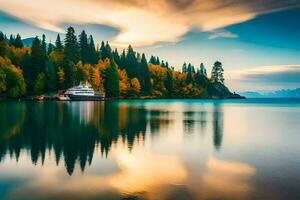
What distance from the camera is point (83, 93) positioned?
488ft

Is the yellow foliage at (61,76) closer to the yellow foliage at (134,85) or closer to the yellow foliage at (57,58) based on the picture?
the yellow foliage at (57,58)

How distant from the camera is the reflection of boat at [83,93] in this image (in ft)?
475

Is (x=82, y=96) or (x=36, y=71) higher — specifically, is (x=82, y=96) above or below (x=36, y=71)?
below

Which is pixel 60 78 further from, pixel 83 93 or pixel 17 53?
pixel 17 53

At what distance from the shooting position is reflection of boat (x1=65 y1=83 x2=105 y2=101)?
144750mm

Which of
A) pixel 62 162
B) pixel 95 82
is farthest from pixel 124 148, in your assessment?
pixel 95 82

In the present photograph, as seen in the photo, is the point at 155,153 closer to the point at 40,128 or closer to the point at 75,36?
the point at 40,128

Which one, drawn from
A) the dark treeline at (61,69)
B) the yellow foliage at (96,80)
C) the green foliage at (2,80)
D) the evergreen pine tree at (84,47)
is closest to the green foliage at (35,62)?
the dark treeline at (61,69)

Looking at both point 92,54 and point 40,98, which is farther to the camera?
point 92,54

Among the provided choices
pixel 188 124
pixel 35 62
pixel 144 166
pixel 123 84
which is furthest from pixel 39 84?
pixel 144 166

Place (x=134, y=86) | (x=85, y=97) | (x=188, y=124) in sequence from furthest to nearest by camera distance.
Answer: (x=134, y=86) < (x=85, y=97) < (x=188, y=124)

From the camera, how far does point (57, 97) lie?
142500 mm

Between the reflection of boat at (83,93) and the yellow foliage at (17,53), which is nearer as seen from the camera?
the reflection of boat at (83,93)

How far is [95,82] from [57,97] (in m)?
26.5
